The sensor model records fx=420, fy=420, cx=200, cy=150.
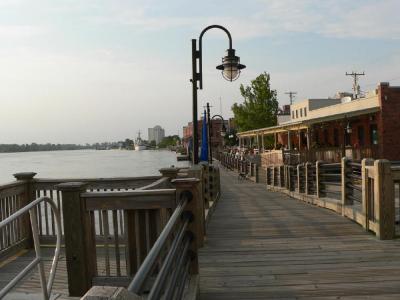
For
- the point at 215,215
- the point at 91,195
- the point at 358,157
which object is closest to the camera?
the point at 91,195

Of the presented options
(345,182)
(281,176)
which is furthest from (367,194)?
(281,176)

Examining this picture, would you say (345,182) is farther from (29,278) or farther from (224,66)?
(29,278)

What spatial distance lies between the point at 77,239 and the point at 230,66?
20.0ft

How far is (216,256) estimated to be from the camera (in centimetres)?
608

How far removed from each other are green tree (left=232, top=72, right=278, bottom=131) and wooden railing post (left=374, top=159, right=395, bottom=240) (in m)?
41.1

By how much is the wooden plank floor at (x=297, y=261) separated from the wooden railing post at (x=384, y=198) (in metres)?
0.21

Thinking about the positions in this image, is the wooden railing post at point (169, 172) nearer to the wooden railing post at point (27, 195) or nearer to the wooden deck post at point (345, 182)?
the wooden railing post at point (27, 195)

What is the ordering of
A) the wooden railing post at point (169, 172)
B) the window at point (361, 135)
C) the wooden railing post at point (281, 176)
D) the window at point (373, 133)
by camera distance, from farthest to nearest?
the window at point (361, 135) → the window at point (373, 133) → the wooden railing post at point (281, 176) → the wooden railing post at point (169, 172)

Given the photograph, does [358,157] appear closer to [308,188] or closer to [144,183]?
[308,188]

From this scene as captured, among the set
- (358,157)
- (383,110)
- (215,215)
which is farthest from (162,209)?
(383,110)

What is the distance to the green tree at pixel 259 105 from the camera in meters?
47.2

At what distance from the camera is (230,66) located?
9.39 meters

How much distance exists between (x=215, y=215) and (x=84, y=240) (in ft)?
19.8

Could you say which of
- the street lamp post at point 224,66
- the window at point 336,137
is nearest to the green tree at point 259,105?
the window at point 336,137
